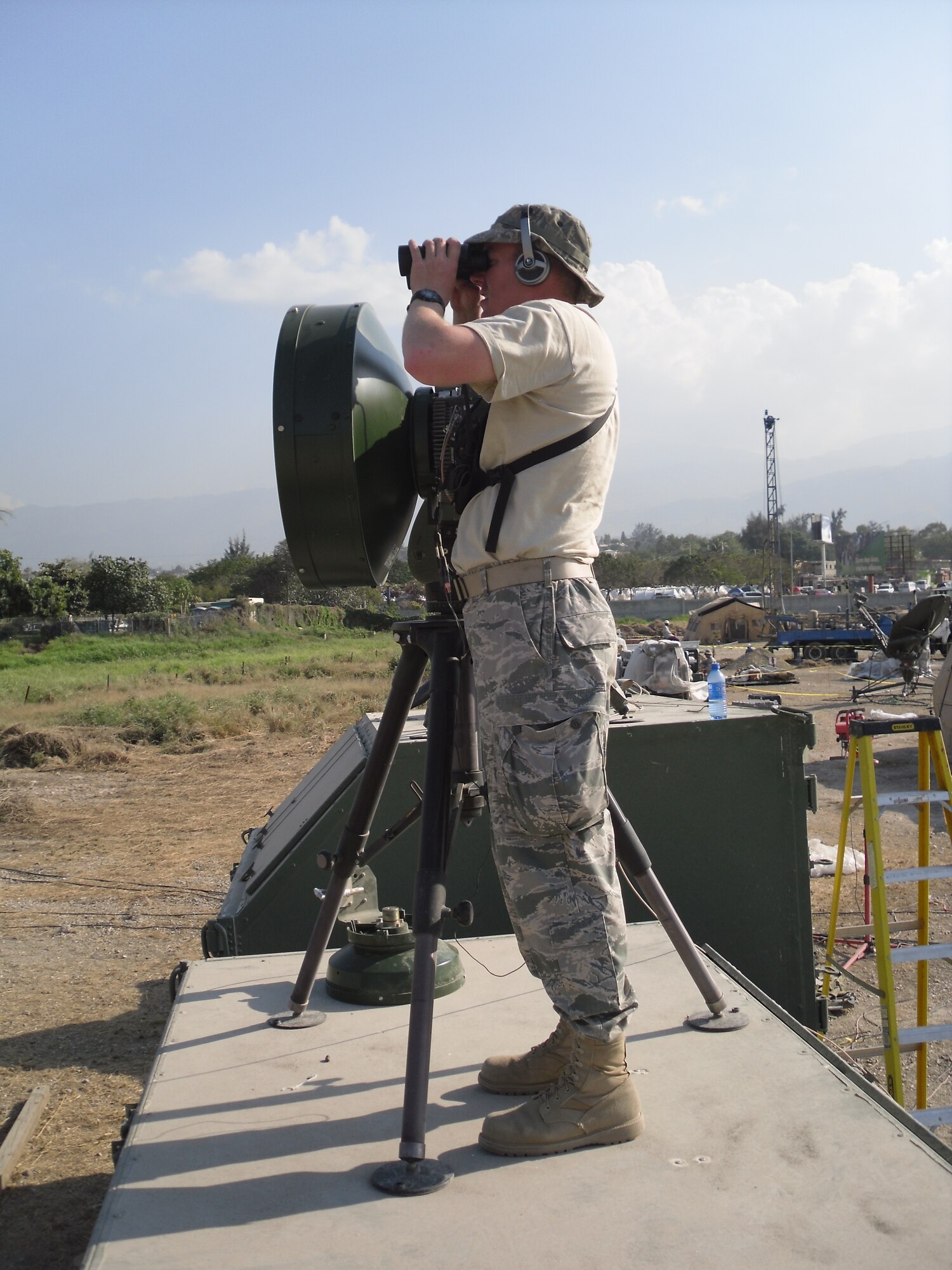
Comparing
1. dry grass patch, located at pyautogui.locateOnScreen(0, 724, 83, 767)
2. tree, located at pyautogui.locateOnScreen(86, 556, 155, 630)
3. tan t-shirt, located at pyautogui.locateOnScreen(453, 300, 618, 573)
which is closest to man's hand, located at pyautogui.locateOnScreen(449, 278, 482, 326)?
tan t-shirt, located at pyautogui.locateOnScreen(453, 300, 618, 573)

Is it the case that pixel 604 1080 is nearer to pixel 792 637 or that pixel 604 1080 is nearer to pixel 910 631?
pixel 910 631

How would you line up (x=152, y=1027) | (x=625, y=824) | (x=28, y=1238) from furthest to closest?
(x=152, y=1027), (x=28, y=1238), (x=625, y=824)

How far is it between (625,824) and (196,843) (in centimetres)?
633

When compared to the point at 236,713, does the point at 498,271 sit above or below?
above

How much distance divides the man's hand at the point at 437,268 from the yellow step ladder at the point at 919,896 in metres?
1.83

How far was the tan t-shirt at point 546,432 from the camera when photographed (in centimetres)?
198

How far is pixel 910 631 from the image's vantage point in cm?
1241

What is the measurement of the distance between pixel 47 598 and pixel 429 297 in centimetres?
4241

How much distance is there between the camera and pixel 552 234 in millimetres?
2139

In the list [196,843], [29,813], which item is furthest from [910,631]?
[29,813]

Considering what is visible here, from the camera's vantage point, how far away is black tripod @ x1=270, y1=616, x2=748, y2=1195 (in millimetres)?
1837

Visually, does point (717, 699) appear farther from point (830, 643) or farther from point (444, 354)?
point (830, 643)

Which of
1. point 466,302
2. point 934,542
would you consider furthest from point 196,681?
point 934,542

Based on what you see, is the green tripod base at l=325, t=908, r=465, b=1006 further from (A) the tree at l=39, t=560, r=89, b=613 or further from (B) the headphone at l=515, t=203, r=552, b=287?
(A) the tree at l=39, t=560, r=89, b=613
